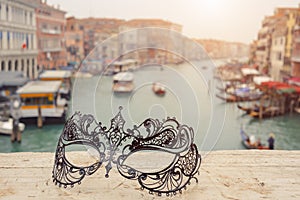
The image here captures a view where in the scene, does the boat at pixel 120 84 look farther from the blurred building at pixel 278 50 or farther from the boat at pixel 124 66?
the blurred building at pixel 278 50

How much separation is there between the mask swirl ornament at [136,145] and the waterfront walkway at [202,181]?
6 cm

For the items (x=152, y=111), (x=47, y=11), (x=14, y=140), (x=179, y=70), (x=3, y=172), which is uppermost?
(x=47, y=11)

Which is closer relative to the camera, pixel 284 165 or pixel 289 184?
pixel 289 184

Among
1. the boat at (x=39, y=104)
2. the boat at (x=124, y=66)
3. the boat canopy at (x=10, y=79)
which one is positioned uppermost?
the boat at (x=124, y=66)

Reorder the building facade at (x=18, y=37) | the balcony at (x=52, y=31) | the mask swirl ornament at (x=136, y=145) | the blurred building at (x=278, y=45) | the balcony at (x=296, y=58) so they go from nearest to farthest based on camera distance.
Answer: the mask swirl ornament at (x=136, y=145) → the building facade at (x=18, y=37) → the balcony at (x=296, y=58) → the blurred building at (x=278, y=45) → the balcony at (x=52, y=31)

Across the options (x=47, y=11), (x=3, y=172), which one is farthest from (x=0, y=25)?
(x=3, y=172)

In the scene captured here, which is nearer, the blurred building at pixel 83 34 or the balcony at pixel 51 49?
the balcony at pixel 51 49

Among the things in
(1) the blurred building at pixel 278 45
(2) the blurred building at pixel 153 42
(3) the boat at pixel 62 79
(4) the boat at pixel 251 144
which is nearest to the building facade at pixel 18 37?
(3) the boat at pixel 62 79

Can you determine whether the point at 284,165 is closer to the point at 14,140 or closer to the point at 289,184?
the point at 289,184

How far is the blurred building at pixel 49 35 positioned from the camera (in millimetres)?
12273

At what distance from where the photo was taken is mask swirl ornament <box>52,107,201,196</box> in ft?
4.95

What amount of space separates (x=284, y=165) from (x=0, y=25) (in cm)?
779

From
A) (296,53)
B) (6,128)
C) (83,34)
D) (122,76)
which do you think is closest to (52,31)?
(83,34)

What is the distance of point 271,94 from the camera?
952 cm
